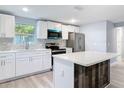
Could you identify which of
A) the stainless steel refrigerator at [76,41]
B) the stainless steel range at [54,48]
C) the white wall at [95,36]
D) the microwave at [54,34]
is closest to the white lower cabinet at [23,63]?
the stainless steel range at [54,48]

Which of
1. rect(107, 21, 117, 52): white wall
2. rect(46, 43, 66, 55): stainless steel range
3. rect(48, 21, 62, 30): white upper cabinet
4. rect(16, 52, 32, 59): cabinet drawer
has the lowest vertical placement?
rect(16, 52, 32, 59): cabinet drawer

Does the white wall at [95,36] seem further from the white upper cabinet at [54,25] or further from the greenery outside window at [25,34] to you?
the greenery outside window at [25,34]

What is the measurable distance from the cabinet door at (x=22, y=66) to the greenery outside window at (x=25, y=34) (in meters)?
0.97

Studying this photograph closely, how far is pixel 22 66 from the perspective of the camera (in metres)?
3.41

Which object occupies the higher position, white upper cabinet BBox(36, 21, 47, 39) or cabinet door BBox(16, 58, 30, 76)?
white upper cabinet BBox(36, 21, 47, 39)

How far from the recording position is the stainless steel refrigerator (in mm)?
5066

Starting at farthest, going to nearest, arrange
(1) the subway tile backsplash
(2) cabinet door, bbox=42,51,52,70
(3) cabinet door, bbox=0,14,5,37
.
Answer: (2) cabinet door, bbox=42,51,52,70 → (1) the subway tile backsplash → (3) cabinet door, bbox=0,14,5,37

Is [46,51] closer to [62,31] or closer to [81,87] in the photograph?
[62,31]

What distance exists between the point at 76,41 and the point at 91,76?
3054 millimetres

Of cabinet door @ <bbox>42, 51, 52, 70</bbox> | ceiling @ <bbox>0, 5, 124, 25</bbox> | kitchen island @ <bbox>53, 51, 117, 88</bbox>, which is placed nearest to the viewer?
kitchen island @ <bbox>53, 51, 117, 88</bbox>

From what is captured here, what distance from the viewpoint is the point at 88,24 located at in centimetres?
553

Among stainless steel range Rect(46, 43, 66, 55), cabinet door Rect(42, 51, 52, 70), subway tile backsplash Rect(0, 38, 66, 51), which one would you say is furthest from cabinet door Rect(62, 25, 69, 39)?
cabinet door Rect(42, 51, 52, 70)

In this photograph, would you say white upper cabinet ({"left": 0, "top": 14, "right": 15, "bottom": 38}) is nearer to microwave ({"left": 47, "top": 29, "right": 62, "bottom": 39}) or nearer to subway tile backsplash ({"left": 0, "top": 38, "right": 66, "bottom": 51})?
subway tile backsplash ({"left": 0, "top": 38, "right": 66, "bottom": 51})

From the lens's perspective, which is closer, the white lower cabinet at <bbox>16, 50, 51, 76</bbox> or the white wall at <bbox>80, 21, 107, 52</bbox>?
the white lower cabinet at <bbox>16, 50, 51, 76</bbox>
